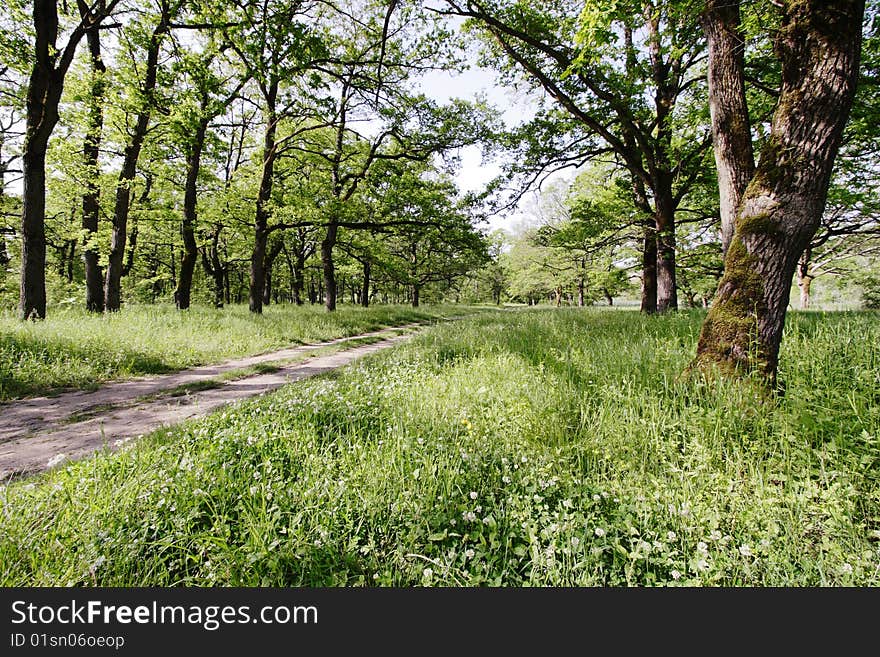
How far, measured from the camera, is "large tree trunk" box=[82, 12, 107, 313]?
12047 mm

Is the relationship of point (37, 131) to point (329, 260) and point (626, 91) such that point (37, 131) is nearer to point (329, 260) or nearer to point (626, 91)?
point (329, 260)

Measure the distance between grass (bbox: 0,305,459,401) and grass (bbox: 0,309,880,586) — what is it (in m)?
5.13

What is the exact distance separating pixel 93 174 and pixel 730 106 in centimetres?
2039

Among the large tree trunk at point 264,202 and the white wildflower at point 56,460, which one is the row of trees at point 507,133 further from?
the white wildflower at point 56,460

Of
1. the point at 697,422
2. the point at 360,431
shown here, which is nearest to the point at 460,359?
the point at 360,431

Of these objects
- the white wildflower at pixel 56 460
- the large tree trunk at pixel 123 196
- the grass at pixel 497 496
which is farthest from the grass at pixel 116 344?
the grass at pixel 497 496

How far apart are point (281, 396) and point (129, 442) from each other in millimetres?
1692

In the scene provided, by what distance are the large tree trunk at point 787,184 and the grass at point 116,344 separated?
35.9ft

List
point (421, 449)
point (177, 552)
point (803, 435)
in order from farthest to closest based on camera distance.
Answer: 1. point (421, 449)
2. point (803, 435)
3. point (177, 552)

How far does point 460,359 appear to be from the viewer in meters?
6.39

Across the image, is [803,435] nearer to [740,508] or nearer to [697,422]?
[697,422]

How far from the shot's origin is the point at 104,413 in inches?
202

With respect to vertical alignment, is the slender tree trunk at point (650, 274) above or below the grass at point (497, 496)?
above

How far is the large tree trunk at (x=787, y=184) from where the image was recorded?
335cm
